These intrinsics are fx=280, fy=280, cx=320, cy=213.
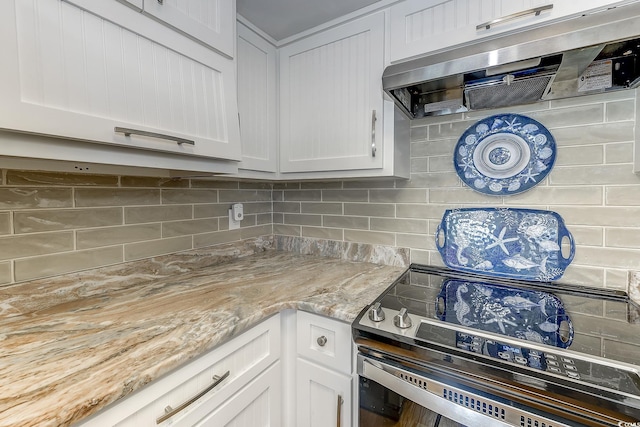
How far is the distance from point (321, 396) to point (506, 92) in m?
1.31

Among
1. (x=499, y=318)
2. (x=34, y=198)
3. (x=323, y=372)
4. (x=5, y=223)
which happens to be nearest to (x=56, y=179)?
(x=34, y=198)

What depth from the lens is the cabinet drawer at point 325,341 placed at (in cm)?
93

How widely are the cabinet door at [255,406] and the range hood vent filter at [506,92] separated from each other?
127 centimetres

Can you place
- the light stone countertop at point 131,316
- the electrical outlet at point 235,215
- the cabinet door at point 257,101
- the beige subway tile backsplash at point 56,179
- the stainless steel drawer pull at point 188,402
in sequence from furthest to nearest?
1. the electrical outlet at point 235,215
2. the cabinet door at point 257,101
3. the beige subway tile backsplash at point 56,179
4. the stainless steel drawer pull at point 188,402
5. the light stone countertop at point 131,316

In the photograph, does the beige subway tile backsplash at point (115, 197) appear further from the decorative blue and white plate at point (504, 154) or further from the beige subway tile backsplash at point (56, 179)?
the decorative blue and white plate at point (504, 154)

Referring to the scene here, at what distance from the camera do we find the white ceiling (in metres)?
1.19

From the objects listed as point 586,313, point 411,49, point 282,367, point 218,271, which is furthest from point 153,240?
point 586,313

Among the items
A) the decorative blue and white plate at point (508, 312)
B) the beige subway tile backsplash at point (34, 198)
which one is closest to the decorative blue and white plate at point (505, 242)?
the decorative blue and white plate at point (508, 312)

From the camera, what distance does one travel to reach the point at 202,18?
1005 mm

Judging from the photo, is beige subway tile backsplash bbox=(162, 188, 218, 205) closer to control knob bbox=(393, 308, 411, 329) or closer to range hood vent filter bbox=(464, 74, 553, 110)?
control knob bbox=(393, 308, 411, 329)

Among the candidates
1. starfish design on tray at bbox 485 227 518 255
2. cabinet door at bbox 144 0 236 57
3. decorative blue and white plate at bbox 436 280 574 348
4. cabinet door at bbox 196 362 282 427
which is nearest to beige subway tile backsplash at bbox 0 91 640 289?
starfish design on tray at bbox 485 227 518 255

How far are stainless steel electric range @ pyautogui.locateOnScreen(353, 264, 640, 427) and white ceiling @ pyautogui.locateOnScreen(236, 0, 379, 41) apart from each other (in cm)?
123

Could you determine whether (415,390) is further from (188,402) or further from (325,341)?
(188,402)

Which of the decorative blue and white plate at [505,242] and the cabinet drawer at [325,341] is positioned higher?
the decorative blue and white plate at [505,242]
